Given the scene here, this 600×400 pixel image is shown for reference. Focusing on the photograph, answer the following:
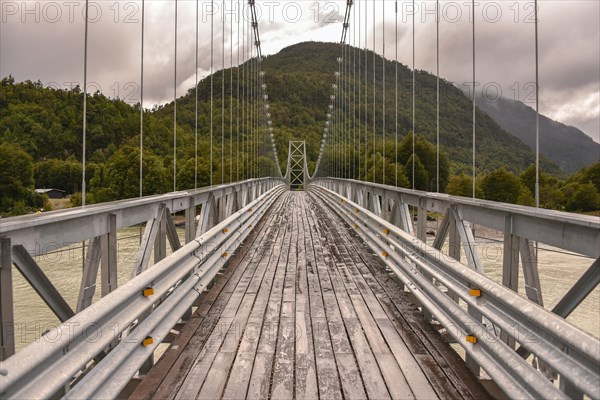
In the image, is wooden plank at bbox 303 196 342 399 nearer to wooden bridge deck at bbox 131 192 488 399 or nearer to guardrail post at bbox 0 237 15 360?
wooden bridge deck at bbox 131 192 488 399

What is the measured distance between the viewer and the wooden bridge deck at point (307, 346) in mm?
2846

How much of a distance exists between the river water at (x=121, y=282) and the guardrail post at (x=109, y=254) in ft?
29.5

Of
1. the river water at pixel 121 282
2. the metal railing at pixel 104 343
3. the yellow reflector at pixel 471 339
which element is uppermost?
the metal railing at pixel 104 343

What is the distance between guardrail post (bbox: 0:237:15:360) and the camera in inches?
81.0

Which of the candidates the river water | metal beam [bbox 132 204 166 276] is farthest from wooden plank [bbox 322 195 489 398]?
the river water

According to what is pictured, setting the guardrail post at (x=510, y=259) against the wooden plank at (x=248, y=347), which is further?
the guardrail post at (x=510, y=259)

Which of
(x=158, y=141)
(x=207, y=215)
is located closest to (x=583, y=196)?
(x=158, y=141)

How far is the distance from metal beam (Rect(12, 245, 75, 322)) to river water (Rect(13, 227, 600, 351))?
9.67 m

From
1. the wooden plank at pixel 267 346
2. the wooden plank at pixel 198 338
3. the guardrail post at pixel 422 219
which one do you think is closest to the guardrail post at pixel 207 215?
the wooden plank at pixel 198 338

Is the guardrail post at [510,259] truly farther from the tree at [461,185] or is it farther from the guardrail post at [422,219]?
the tree at [461,185]

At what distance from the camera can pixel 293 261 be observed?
23.2ft

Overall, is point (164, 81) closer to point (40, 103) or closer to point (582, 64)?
point (40, 103)

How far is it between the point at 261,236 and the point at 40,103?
4816 millimetres

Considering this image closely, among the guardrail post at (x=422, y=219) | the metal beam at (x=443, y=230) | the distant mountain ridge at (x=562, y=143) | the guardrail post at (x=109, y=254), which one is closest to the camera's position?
the guardrail post at (x=109, y=254)
